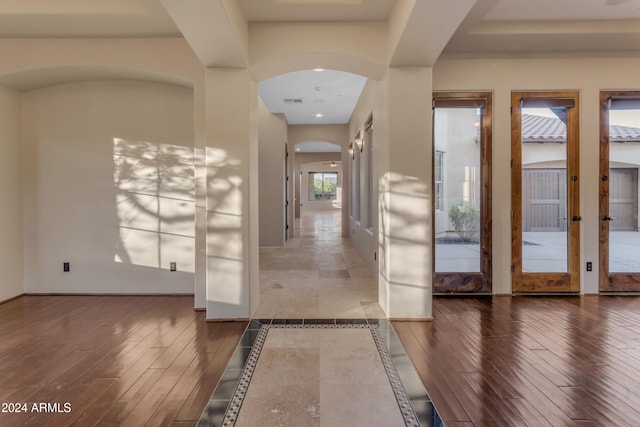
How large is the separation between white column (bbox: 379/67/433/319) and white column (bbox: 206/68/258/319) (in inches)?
58.2

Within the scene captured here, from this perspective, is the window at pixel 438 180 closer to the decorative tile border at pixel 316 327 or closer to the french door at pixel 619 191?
the decorative tile border at pixel 316 327

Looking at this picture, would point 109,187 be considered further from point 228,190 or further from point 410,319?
point 410,319

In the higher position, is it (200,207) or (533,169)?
(533,169)

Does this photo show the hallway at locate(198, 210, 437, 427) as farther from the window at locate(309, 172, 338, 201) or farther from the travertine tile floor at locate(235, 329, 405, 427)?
the window at locate(309, 172, 338, 201)

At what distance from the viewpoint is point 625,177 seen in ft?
14.7

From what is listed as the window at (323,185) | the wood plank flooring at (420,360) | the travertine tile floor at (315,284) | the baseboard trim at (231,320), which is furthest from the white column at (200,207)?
the window at (323,185)

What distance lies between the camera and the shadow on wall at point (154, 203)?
437 centimetres

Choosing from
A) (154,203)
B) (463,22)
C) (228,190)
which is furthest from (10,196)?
(463,22)

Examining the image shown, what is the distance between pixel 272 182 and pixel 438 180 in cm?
470

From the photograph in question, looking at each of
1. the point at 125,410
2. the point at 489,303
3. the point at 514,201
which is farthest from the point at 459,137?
the point at 125,410

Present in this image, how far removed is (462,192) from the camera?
14.7 feet

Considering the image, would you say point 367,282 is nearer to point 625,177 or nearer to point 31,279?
point 625,177

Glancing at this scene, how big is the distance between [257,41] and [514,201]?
362cm

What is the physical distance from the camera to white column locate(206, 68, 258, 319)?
3.50m
